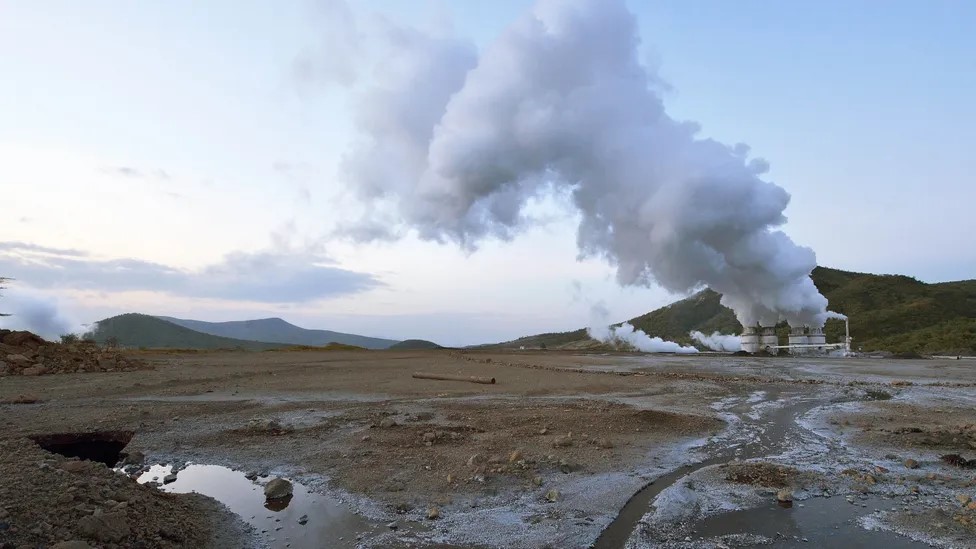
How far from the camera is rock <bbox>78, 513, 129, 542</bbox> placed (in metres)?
5.21

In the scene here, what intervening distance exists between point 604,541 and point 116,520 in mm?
5096

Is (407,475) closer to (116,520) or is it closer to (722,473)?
(116,520)

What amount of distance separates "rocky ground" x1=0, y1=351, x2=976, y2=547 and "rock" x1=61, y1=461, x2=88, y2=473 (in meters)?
0.08

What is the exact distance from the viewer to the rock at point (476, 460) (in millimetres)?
8922

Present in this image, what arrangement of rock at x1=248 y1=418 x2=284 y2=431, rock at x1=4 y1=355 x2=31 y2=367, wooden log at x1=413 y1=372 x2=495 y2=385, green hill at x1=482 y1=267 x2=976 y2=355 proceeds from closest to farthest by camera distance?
rock at x1=248 y1=418 x2=284 y2=431, wooden log at x1=413 y1=372 x2=495 y2=385, rock at x1=4 y1=355 x2=31 y2=367, green hill at x1=482 y1=267 x2=976 y2=355

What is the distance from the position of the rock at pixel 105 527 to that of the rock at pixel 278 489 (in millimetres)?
2429

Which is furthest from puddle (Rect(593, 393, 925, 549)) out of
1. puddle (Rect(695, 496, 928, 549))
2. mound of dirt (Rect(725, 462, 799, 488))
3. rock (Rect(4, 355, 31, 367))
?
rock (Rect(4, 355, 31, 367))

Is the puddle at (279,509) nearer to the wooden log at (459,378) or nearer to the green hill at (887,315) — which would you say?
the wooden log at (459,378)

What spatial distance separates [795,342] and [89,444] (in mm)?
62959

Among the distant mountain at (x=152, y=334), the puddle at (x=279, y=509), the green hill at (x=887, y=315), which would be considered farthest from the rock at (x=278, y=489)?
the distant mountain at (x=152, y=334)

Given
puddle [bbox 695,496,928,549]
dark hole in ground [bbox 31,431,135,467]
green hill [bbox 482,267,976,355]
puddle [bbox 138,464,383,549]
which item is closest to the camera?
puddle [bbox 695,496,928,549]

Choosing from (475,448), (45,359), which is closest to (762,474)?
(475,448)

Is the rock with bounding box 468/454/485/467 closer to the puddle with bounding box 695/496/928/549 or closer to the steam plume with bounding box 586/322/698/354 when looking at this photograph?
the puddle with bounding box 695/496/928/549

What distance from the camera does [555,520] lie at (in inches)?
269
